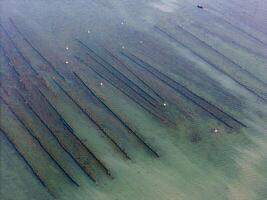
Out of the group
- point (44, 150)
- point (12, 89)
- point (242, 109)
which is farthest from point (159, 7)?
point (44, 150)

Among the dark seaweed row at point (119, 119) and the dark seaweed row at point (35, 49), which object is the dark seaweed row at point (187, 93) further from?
the dark seaweed row at point (35, 49)

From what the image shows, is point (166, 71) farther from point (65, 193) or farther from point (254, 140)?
point (65, 193)

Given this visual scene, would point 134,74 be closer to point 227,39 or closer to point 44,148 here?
point 44,148

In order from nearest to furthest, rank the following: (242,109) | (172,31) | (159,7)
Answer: (242,109), (172,31), (159,7)

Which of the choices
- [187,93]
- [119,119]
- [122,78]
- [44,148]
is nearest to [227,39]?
[187,93]

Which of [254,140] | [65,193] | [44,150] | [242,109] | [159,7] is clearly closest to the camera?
[65,193]

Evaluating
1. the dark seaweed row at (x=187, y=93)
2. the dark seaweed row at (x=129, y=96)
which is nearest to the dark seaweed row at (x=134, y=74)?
the dark seaweed row at (x=187, y=93)

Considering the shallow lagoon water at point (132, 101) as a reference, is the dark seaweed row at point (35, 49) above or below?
above

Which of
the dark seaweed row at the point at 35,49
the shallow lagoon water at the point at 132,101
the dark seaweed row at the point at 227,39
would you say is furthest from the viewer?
the dark seaweed row at the point at 227,39
